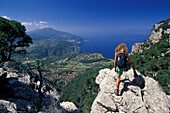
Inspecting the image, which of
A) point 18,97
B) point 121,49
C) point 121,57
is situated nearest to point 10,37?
point 18,97

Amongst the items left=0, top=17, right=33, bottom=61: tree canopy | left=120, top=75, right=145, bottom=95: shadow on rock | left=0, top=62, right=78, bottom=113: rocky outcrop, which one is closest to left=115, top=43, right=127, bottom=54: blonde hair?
left=120, top=75, right=145, bottom=95: shadow on rock

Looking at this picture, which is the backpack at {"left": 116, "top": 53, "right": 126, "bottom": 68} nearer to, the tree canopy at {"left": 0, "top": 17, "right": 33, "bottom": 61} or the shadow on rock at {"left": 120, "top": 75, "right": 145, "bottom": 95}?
the shadow on rock at {"left": 120, "top": 75, "right": 145, "bottom": 95}

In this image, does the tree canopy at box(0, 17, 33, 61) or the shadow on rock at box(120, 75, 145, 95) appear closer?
the shadow on rock at box(120, 75, 145, 95)

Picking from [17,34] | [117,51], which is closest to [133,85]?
[117,51]

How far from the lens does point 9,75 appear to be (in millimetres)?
9875

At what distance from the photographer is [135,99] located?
7.72 meters

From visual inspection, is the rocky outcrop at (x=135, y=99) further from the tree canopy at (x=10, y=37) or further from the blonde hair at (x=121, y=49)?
the tree canopy at (x=10, y=37)

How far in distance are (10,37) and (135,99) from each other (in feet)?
57.8

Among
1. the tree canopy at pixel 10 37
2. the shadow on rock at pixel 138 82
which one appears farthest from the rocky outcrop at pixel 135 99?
the tree canopy at pixel 10 37

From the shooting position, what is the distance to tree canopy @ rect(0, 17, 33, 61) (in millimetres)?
11094

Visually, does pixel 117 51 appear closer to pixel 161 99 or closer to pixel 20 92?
pixel 161 99

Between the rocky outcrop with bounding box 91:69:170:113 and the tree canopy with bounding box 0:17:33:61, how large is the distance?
13714 mm

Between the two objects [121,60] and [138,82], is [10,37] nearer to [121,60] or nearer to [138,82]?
[121,60]

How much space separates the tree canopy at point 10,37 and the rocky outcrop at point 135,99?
13.7 meters
